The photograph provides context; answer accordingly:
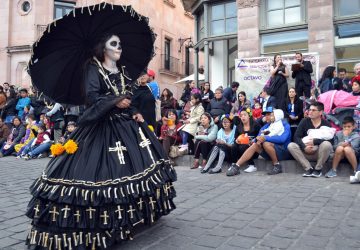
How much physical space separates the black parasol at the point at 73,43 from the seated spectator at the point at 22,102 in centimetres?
1148

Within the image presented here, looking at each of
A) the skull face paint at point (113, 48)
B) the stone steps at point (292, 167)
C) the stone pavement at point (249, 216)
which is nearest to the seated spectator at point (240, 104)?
the stone steps at point (292, 167)

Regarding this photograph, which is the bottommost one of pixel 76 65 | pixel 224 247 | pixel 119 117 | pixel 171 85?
pixel 224 247

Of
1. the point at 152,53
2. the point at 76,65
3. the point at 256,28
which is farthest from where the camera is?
the point at 256,28

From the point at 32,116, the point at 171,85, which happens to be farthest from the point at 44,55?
the point at 171,85

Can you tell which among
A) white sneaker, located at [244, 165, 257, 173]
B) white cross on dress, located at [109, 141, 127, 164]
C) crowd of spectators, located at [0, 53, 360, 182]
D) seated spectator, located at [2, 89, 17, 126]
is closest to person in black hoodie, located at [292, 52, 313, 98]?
crowd of spectators, located at [0, 53, 360, 182]

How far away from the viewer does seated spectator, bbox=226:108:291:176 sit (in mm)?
7711

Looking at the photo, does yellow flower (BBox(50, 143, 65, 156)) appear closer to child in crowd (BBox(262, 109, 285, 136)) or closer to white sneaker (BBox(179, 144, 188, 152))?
child in crowd (BBox(262, 109, 285, 136))

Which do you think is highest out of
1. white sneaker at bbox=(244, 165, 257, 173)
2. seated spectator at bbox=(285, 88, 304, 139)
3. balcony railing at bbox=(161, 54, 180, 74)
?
balcony railing at bbox=(161, 54, 180, 74)

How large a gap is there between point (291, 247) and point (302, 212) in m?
1.28

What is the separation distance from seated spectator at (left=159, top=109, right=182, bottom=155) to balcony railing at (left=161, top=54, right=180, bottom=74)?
606 inches

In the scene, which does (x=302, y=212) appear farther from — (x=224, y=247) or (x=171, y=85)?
(x=171, y=85)

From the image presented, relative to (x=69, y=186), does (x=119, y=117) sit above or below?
above

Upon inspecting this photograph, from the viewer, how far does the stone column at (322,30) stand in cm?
1195

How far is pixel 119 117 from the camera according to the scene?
12.8ft
